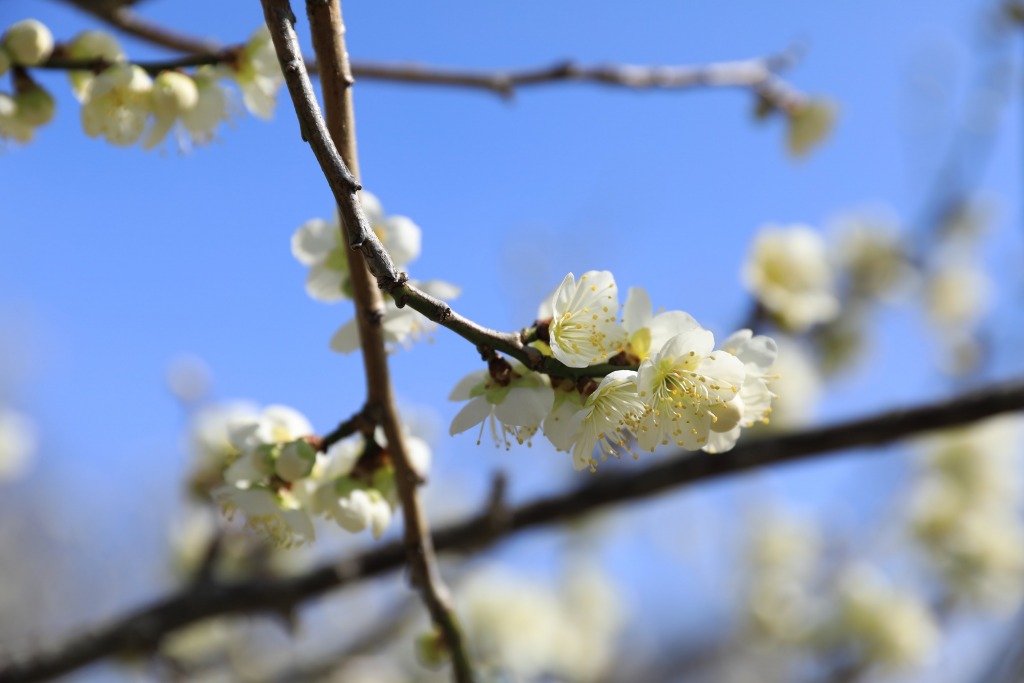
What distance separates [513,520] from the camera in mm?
2174

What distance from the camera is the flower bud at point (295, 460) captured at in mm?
1144

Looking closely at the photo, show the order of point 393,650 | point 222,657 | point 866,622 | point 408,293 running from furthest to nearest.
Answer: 1. point 393,650
2. point 866,622
3. point 222,657
4. point 408,293

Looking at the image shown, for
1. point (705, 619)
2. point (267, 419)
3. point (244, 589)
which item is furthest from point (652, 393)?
point (705, 619)

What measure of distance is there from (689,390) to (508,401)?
0.74 ft

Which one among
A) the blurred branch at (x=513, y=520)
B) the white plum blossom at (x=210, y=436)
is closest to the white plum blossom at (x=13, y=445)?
the white plum blossom at (x=210, y=436)

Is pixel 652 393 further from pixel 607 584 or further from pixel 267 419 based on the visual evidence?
pixel 607 584

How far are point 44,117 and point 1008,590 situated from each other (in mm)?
4413

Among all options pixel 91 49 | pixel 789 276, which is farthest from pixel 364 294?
pixel 789 276

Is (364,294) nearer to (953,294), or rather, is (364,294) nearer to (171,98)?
(171,98)

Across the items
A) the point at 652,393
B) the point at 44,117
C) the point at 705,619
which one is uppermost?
the point at 44,117

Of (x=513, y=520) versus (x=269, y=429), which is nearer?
(x=269, y=429)

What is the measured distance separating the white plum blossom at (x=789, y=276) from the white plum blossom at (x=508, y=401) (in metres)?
2.18

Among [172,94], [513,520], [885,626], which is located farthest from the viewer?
[885,626]

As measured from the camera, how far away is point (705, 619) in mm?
8594
